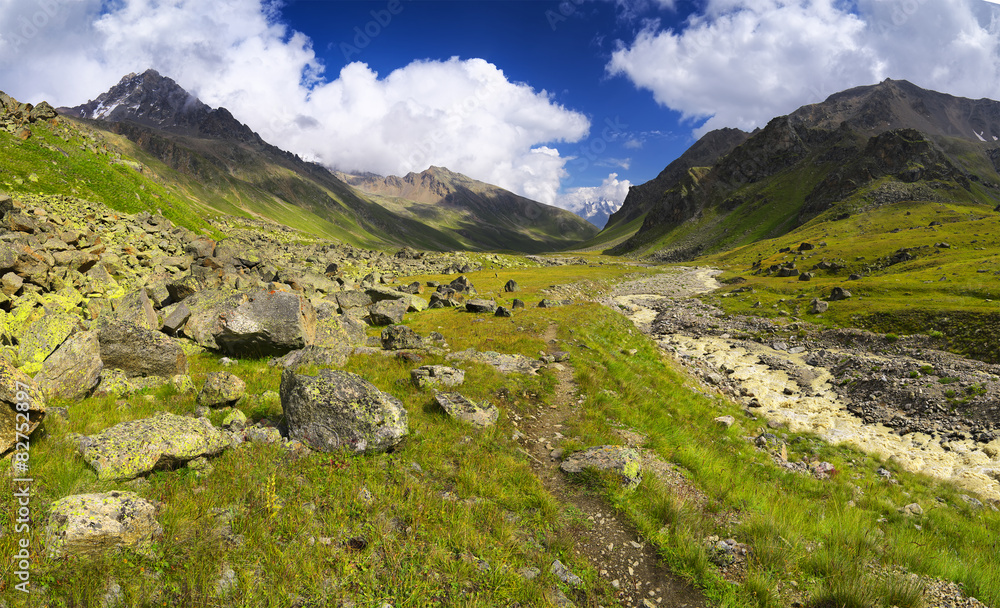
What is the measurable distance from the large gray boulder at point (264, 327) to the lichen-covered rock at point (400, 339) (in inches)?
177

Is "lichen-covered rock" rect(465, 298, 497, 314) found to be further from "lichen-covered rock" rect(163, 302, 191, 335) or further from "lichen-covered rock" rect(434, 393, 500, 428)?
"lichen-covered rock" rect(434, 393, 500, 428)

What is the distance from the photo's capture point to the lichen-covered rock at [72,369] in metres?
9.84

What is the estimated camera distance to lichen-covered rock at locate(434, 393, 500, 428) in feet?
40.0

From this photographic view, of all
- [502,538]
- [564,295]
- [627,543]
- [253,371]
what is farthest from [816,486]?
[564,295]

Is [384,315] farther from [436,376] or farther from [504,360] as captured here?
[436,376]

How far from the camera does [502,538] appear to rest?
23.6ft

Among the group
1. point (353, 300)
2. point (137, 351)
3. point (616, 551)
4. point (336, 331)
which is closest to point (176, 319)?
point (137, 351)

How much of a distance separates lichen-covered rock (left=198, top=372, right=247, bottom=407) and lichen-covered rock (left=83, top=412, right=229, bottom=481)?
2356 millimetres

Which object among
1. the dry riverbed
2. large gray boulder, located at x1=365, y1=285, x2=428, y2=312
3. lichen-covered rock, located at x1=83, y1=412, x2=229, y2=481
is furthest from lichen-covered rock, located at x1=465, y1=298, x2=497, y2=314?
lichen-covered rock, located at x1=83, y1=412, x2=229, y2=481

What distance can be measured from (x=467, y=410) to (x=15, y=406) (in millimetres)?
A: 9799

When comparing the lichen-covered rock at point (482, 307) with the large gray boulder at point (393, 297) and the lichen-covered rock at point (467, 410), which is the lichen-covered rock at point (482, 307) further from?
the lichen-covered rock at point (467, 410)

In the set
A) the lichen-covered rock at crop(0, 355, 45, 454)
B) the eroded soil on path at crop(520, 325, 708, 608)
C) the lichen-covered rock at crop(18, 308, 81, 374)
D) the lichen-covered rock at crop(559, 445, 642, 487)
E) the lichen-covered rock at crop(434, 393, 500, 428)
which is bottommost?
the eroded soil on path at crop(520, 325, 708, 608)

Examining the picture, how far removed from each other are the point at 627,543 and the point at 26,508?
10039 millimetres

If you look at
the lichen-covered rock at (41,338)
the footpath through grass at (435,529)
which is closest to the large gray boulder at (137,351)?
the lichen-covered rock at (41,338)
